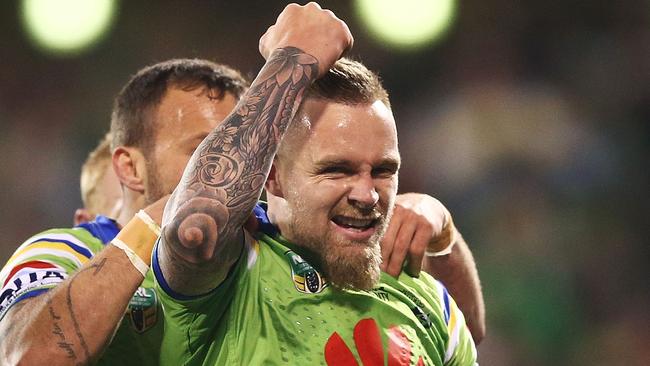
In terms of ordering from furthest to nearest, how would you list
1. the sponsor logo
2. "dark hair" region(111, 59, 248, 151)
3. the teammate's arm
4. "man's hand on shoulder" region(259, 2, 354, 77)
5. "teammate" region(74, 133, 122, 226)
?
"teammate" region(74, 133, 122, 226)
"dark hair" region(111, 59, 248, 151)
the sponsor logo
"man's hand on shoulder" region(259, 2, 354, 77)
the teammate's arm

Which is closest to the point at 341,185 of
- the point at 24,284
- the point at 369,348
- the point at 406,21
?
the point at 369,348

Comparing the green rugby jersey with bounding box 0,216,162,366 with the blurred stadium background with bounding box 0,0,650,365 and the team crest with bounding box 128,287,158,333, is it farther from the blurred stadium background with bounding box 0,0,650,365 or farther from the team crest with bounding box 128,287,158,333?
the blurred stadium background with bounding box 0,0,650,365

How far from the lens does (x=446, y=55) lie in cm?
737

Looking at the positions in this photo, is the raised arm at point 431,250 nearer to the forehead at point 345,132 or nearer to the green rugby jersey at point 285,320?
the green rugby jersey at point 285,320

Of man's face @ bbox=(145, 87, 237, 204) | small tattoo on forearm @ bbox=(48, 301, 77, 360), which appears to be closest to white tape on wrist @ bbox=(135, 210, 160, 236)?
small tattoo on forearm @ bbox=(48, 301, 77, 360)

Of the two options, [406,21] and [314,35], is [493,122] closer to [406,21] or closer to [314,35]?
[406,21]

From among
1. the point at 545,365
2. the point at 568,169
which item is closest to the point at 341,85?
the point at 545,365

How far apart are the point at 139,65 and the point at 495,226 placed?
2.99 m

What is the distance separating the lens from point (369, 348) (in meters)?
2.36

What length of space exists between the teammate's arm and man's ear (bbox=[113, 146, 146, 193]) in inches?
41.0

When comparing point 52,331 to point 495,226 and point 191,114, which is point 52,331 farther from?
point 495,226

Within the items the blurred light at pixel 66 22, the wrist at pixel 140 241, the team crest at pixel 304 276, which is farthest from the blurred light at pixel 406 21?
the wrist at pixel 140 241

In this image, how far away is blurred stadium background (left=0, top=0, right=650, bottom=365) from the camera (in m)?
6.41

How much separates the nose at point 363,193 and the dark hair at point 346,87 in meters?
0.21
